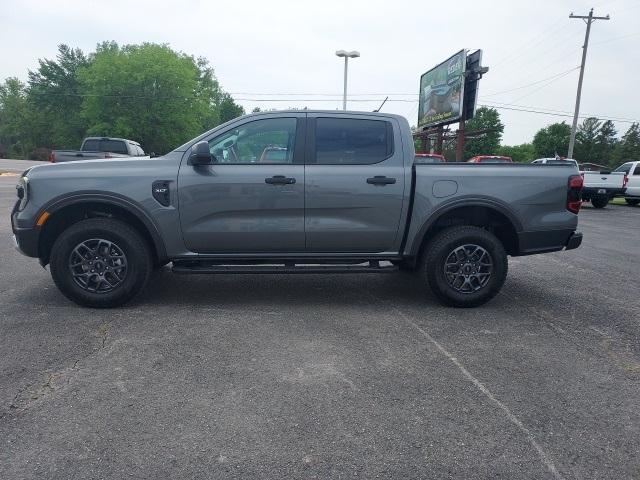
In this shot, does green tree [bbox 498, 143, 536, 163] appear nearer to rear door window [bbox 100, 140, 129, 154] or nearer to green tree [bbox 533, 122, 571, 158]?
green tree [bbox 533, 122, 571, 158]

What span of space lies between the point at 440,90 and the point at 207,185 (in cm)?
2624

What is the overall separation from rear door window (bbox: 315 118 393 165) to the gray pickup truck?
0.5 inches

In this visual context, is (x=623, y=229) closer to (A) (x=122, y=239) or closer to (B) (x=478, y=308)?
(B) (x=478, y=308)

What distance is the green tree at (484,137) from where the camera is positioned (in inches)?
3689

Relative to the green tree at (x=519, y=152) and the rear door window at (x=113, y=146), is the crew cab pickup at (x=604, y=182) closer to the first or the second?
the rear door window at (x=113, y=146)

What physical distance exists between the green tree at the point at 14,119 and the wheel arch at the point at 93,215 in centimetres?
8495

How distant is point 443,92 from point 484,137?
71.8 metres

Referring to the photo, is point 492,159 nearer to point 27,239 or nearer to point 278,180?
point 278,180

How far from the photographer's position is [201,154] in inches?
178

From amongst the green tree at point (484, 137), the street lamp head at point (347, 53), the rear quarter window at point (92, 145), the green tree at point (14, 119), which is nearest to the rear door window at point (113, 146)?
the rear quarter window at point (92, 145)

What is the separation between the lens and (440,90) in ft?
92.9

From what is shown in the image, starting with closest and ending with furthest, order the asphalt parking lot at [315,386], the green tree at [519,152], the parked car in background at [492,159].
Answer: the asphalt parking lot at [315,386] → the parked car in background at [492,159] → the green tree at [519,152]

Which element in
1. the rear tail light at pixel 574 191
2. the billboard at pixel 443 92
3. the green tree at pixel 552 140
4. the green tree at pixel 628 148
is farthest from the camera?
the green tree at pixel 552 140

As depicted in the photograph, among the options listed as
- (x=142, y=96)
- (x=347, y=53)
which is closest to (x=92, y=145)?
(x=347, y=53)
